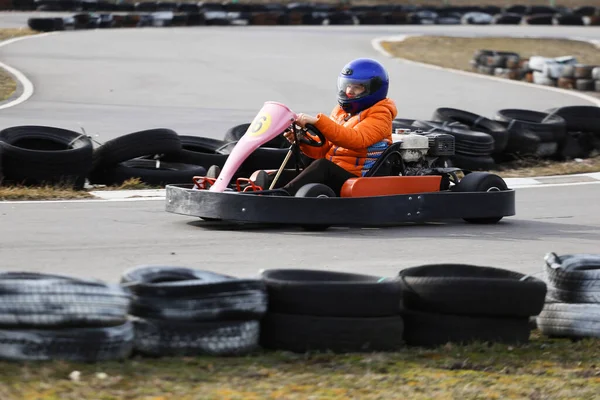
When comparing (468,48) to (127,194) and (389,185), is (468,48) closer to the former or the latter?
(127,194)

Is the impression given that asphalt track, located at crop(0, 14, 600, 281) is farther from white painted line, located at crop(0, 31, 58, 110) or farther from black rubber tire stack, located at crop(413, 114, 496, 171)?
black rubber tire stack, located at crop(413, 114, 496, 171)

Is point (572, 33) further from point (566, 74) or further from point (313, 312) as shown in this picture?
point (313, 312)

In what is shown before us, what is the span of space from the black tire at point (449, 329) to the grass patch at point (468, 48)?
57.5ft

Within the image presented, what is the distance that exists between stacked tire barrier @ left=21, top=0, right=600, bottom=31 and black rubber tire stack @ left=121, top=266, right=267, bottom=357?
76.9 feet

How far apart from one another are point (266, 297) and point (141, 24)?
25.8 metres

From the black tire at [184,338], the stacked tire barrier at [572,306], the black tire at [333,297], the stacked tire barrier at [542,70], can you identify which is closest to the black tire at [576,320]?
the stacked tire barrier at [572,306]

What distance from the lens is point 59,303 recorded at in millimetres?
3947

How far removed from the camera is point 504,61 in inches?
819

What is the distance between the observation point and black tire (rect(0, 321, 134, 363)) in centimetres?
391

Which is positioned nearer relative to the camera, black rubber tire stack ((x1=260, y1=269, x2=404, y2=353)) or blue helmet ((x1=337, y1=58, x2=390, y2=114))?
black rubber tire stack ((x1=260, y1=269, x2=404, y2=353))

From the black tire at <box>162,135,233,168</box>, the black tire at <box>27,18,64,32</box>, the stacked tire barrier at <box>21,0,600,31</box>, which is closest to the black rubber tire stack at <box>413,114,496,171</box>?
A: the black tire at <box>162,135,233,168</box>

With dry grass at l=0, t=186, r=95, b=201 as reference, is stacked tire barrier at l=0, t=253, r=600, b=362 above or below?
above

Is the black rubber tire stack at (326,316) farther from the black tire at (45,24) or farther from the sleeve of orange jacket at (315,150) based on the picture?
the black tire at (45,24)

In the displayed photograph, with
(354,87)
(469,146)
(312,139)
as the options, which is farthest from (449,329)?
(469,146)
